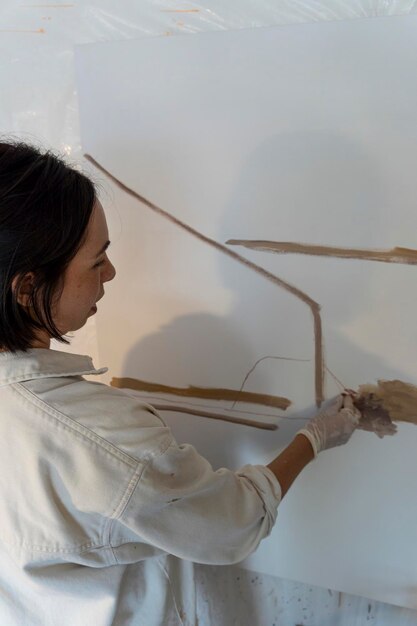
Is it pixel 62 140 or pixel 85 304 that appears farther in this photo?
pixel 62 140

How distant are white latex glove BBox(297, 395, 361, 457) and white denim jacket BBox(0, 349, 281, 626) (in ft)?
0.47

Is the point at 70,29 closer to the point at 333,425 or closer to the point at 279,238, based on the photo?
the point at 279,238

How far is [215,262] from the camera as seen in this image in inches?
32.1

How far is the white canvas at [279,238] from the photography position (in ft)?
2.22

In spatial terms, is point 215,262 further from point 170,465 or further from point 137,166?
point 170,465

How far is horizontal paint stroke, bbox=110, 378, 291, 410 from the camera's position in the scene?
0.84m

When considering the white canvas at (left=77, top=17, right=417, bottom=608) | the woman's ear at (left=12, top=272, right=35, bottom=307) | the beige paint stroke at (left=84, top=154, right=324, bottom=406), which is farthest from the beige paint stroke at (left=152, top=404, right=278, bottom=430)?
the woman's ear at (left=12, top=272, right=35, bottom=307)

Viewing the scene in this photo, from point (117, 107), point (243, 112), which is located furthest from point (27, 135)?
point (243, 112)

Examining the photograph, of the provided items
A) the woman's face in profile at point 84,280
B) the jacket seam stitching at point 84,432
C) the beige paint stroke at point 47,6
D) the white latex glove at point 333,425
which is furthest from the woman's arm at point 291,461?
the beige paint stroke at point 47,6

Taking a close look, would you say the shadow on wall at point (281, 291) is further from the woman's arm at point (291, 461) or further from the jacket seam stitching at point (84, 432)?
the jacket seam stitching at point (84, 432)

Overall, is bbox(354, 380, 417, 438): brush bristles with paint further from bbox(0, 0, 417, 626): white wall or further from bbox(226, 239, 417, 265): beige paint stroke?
bbox(0, 0, 417, 626): white wall

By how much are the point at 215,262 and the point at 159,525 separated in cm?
42

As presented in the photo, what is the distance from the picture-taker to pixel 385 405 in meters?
0.77

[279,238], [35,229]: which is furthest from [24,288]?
[279,238]
